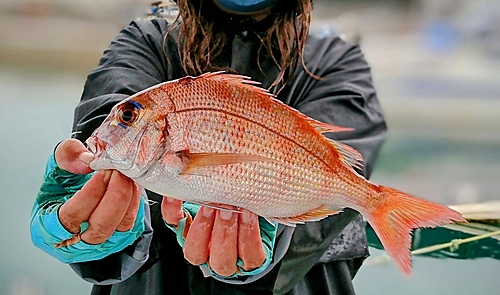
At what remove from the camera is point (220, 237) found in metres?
0.52

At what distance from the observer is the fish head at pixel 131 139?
43 centimetres

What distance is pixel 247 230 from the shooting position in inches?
20.4

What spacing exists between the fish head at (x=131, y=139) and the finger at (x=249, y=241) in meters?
0.13

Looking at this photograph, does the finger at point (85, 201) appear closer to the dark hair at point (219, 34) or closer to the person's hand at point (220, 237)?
the person's hand at point (220, 237)

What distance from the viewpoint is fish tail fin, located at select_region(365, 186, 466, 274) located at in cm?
48

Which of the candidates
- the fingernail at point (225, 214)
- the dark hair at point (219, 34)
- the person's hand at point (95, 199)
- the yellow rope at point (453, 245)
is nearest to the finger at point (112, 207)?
the person's hand at point (95, 199)

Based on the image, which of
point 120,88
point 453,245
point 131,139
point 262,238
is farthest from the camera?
point 453,245

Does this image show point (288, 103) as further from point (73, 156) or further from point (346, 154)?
point (73, 156)

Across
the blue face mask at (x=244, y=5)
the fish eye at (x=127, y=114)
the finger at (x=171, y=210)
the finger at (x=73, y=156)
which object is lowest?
the finger at (x=171, y=210)

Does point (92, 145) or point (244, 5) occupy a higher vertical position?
point (244, 5)

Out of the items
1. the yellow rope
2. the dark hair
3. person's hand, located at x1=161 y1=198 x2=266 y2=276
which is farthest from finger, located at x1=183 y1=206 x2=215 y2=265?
the yellow rope

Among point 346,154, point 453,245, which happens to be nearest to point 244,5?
point 346,154

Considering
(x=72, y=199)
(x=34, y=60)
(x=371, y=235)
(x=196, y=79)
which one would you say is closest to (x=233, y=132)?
(x=196, y=79)

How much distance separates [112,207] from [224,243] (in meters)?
0.14
